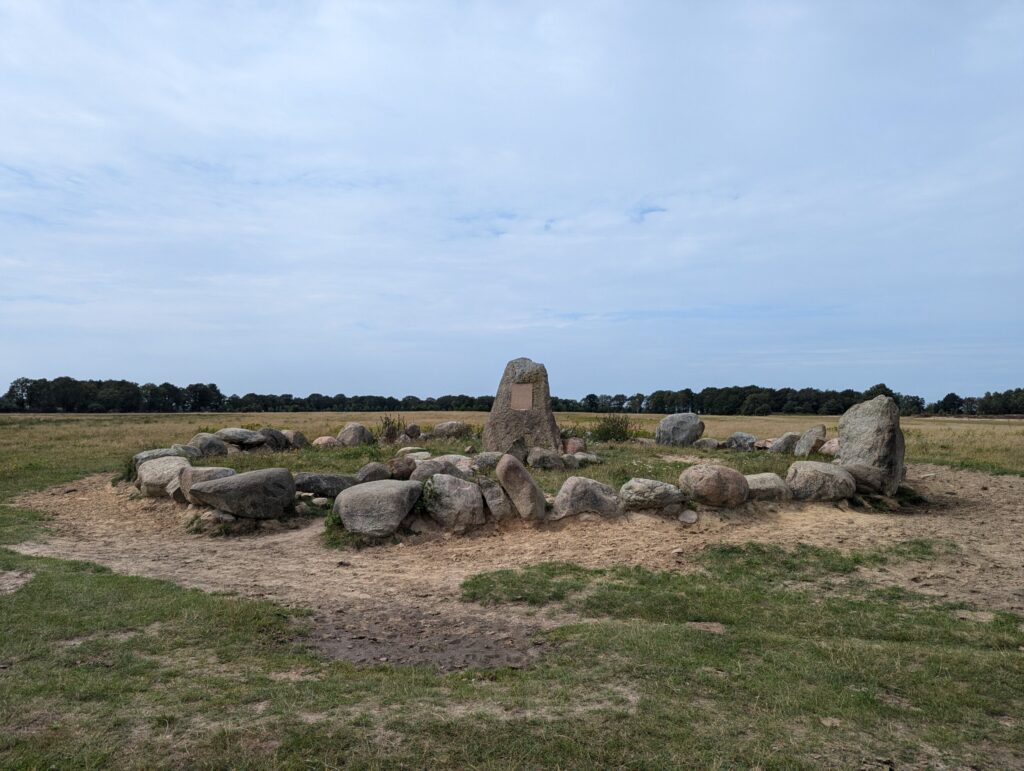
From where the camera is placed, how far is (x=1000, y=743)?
4773 millimetres

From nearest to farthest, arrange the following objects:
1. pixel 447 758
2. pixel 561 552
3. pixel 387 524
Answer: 1. pixel 447 758
2. pixel 561 552
3. pixel 387 524

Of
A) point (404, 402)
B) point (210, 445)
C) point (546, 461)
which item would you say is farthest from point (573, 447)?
point (404, 402)

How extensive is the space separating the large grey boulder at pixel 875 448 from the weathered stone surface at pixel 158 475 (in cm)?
1417

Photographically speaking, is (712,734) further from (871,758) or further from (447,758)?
(447,758)

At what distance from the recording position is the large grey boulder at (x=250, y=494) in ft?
41.7

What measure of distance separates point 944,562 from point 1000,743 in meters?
6.11

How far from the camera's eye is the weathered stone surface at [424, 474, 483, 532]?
12086 millimetres

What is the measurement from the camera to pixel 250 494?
500 inches

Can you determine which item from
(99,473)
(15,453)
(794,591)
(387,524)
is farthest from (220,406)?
(794,591)

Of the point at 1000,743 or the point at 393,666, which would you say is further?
the point at 393,666

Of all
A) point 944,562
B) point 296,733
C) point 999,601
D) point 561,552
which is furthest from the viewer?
point 561,552

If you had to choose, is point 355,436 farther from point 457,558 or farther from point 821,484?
point 821,484

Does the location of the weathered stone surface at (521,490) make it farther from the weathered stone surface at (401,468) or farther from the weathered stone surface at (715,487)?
the weathered stone surface at (401,468)

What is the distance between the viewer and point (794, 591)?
8945 mm
